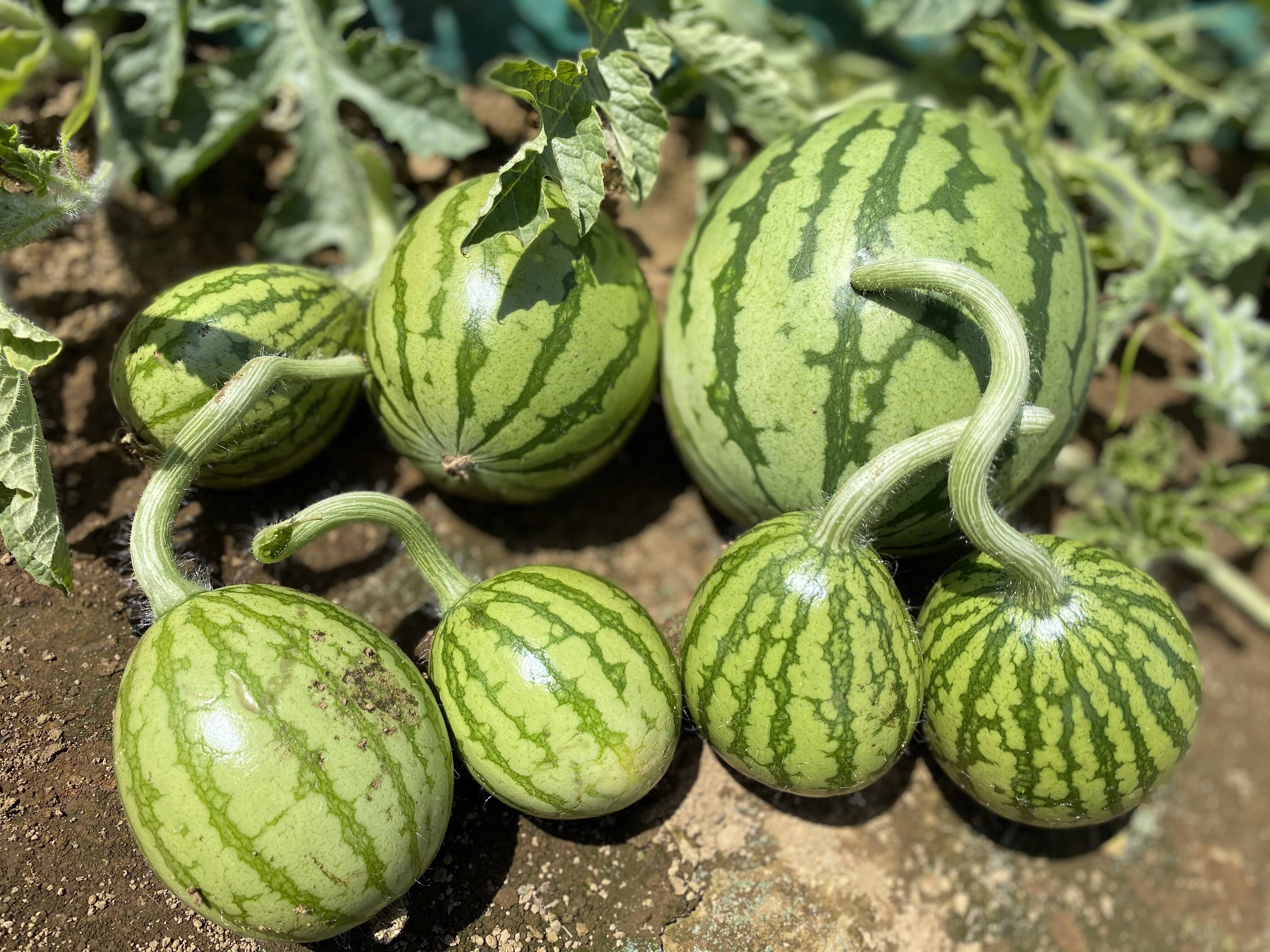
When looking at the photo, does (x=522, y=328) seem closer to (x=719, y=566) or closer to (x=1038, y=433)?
(x=719, y=566)

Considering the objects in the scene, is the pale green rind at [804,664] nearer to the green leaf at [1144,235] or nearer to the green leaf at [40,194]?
the green leaf at [1144,235]

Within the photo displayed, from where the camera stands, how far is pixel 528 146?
7.91ft

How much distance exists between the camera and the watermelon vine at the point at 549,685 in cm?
226

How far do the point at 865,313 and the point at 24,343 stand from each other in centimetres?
210

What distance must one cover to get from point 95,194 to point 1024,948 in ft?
11.6

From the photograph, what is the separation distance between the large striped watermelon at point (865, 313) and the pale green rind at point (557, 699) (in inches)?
26.5

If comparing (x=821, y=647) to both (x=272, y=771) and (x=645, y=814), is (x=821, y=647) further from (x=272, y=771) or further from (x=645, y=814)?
(x=272, y=771)

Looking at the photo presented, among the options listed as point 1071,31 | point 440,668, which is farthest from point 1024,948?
point 1071,31

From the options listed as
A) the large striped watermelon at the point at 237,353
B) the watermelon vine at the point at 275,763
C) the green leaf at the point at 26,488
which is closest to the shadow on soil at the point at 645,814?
the watermelon vine at the point at 275,763

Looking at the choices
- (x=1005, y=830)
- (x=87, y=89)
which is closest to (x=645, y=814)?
(x=1005, y=830)

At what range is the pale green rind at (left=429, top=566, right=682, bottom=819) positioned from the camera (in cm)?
226

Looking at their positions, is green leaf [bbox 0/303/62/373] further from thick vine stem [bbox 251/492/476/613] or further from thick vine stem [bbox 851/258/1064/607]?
thick vine stem [bbox 851/258/1064/607]

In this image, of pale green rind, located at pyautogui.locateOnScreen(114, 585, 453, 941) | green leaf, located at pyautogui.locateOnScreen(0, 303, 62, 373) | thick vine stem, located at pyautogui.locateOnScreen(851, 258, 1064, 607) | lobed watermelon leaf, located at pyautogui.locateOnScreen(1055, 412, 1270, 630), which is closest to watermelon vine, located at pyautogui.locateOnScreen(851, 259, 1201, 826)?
thick vine stem, located at pyautogui.locateOnScreen(851, 258, 1064, 607)

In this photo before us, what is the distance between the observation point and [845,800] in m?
3.01
